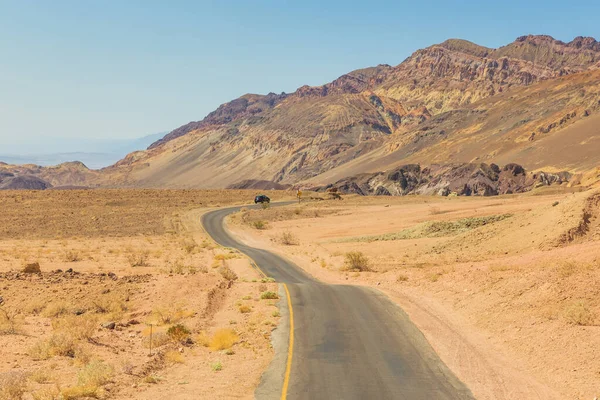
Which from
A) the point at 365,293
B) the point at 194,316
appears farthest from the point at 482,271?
the point at 194,316

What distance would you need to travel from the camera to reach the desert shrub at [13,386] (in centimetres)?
1054

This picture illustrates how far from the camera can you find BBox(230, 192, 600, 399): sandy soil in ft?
44.6

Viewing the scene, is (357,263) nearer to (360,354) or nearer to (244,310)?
(244,310)

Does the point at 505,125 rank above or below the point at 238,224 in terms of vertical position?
above

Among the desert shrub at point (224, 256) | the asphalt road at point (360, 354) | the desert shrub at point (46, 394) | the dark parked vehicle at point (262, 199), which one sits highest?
the dark parked vehicle at point (262, 199)

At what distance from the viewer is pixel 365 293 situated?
80.7ft

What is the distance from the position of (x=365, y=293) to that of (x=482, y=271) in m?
5.34

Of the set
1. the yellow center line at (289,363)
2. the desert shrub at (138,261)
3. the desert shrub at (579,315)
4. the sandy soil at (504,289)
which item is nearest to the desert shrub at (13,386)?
the yellow center line at (289,363)

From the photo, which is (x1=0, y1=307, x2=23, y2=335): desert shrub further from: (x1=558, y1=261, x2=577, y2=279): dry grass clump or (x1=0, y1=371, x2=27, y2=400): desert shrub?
(x1=558, y1=261, x2=577, y2=279): dry grass clump

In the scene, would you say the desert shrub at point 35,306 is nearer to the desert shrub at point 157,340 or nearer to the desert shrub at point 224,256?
the desert shrub at point 157,340

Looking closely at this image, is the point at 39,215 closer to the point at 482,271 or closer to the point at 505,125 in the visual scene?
the point at 482,271

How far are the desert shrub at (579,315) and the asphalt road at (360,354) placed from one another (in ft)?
13.9

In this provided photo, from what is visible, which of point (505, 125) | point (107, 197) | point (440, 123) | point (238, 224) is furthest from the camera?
point (440, 123)

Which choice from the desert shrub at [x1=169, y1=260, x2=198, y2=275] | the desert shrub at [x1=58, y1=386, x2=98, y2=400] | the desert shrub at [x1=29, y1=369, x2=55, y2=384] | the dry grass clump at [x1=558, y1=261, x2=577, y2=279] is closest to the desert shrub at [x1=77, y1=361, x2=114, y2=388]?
the desert shrub at [x1=58, y1=386, x2=98, y2=400]
